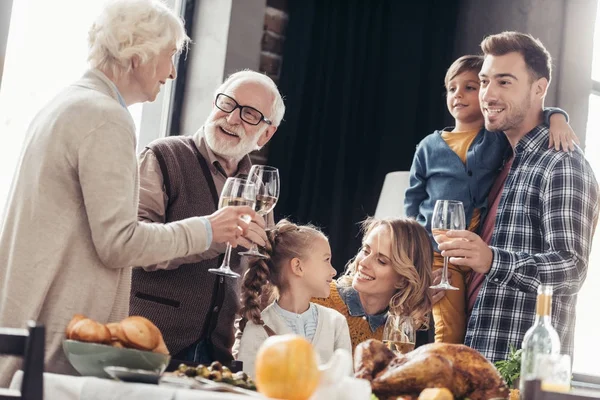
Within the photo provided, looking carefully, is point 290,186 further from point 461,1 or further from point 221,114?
point 461,1

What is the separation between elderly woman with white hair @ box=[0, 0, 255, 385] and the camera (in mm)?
1668

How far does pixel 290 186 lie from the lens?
11.9 feet

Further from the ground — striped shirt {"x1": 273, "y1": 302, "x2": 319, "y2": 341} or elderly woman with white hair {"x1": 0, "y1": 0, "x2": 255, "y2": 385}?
elderly woman with white hair {"x1": 0, "y1": 0, "x2": 255, "y2": 385}

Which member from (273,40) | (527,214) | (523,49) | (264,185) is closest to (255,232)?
(264,185)

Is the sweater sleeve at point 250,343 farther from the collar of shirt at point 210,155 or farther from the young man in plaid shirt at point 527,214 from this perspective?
the young man in plaid shirt at point 527,214

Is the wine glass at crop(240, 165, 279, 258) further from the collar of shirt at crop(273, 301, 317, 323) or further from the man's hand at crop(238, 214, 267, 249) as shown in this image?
the collar of shirt at crop(273, 301, 317, 323)

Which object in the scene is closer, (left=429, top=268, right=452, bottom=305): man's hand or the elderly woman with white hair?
the elderly woman with white hair

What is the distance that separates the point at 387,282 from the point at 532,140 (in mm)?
699

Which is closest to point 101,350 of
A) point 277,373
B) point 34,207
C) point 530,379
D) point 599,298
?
point 277,373

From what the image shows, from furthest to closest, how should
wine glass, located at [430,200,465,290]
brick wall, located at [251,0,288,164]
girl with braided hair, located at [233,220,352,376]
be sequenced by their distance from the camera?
brick wall, located at [251,0,288,164] < girl with braided hair, located at [233,220,352,376] < wine glass, located at [430,200,465,290]

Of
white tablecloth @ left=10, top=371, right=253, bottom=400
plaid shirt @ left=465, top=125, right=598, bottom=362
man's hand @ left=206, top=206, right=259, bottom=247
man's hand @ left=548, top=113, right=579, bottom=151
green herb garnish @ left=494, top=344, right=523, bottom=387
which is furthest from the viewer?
man's hand @ left=548, top=113, right=579, bottom=151

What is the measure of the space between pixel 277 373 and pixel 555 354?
464 mm

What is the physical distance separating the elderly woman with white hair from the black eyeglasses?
35.8 inches

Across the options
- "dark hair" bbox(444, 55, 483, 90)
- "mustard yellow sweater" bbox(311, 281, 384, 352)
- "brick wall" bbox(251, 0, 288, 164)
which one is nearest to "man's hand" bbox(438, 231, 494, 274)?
"mustard yellow sweater" bbox(311, 281, 384, 352)
